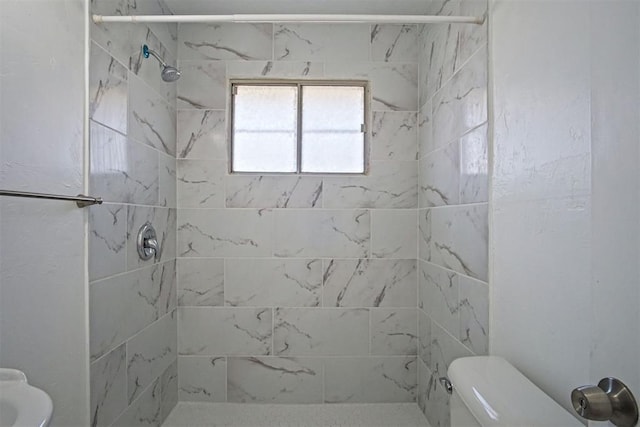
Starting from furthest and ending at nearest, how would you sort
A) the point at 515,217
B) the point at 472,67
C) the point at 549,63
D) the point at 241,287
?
the point at 241,287 < the point at 472,67 < the point at 515,217 < the point at 549,63

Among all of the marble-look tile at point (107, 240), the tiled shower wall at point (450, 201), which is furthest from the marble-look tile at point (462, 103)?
the marble-look tile at point (107, 240)

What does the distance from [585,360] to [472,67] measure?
1.09m

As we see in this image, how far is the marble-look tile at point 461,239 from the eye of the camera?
129 cm

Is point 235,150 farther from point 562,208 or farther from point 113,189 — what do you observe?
point 562,208

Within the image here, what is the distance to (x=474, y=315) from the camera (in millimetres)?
1340

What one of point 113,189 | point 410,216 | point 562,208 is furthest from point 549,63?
point 113,189

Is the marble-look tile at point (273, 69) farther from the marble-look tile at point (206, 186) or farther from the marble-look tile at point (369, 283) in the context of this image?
the marble-look tile at point (369, 283)

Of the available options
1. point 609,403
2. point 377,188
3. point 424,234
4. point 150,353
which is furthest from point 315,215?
point 609,403

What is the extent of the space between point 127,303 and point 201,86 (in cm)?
127

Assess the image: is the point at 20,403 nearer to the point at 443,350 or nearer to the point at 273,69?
the point at 443,350

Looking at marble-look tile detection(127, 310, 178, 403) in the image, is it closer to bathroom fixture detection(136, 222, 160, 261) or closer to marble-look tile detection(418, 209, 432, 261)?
bathroom fixture detection(136, 222, 160, 261)

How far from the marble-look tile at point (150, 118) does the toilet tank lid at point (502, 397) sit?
1.58 metres

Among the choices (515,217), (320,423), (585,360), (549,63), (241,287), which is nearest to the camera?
(585,360)

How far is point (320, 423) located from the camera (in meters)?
1.90
